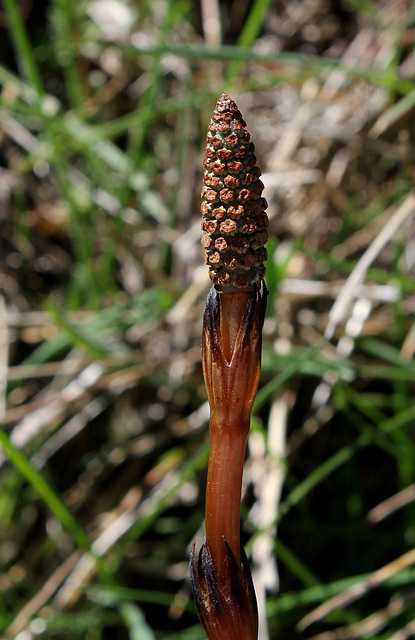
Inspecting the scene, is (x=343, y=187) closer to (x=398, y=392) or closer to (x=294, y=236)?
(x=294, y=236)

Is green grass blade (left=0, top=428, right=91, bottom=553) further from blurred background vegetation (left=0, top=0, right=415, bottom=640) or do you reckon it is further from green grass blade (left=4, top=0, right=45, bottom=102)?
green grass blade (left=4, top=0, right=45, bottom=102)

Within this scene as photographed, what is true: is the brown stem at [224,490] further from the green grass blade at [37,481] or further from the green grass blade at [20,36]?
the green grass blade at [20,36]

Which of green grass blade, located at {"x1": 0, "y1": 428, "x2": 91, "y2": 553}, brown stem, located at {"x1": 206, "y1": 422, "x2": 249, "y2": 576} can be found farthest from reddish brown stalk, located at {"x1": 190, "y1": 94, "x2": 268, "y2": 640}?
green grass blade, located at {"x1": 0, "y1": 428, "x2": 91, "y2": 553}

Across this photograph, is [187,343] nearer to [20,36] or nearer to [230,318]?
[20,36]

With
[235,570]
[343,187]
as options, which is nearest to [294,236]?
[343,187]

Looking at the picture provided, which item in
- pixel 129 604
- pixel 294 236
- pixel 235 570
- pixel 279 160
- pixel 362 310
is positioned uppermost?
pixel 279 160

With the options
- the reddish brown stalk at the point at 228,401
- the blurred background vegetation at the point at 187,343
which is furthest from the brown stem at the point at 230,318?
the blurred background vegetation at the point at 187,343
